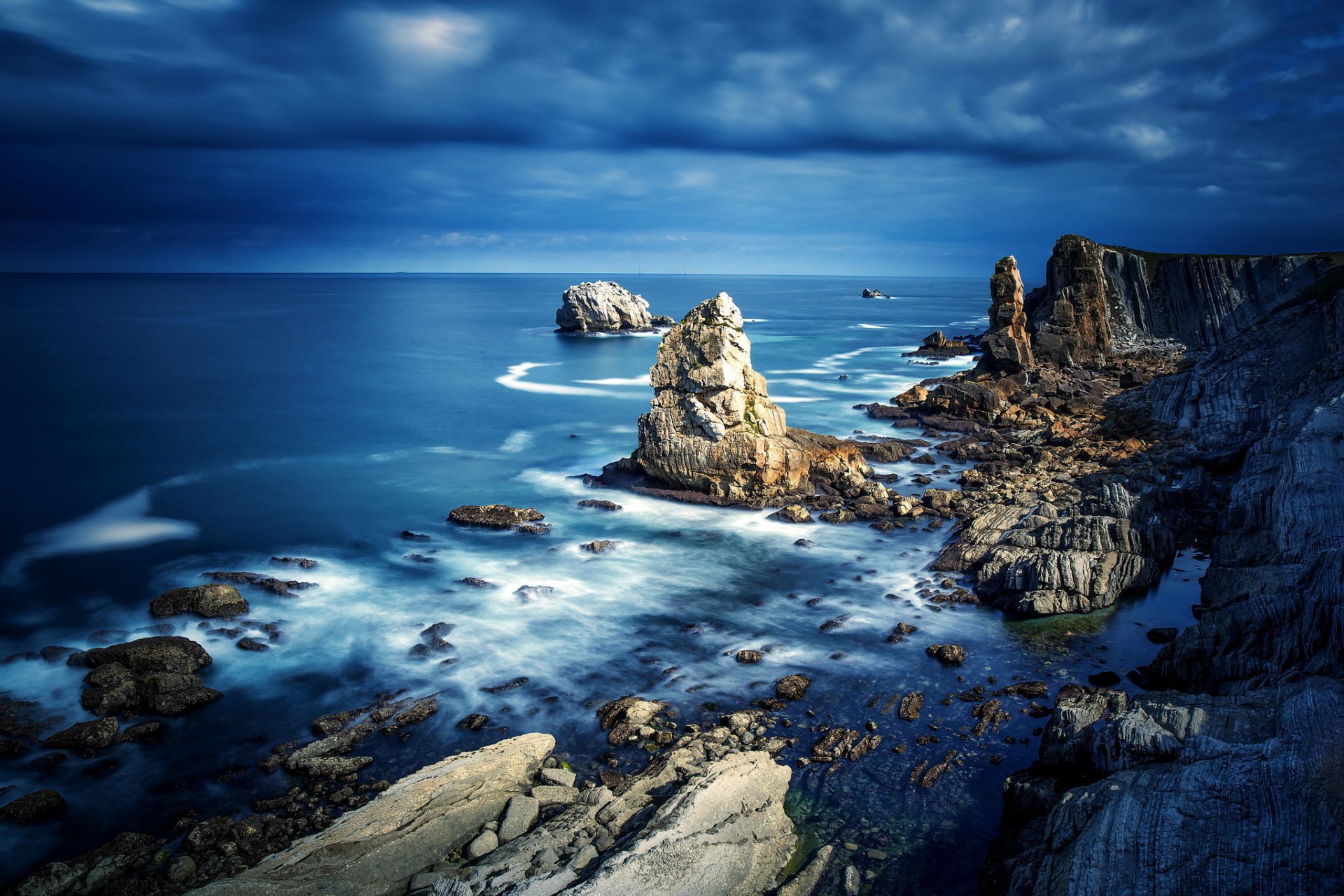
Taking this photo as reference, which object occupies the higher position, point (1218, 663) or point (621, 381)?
point (621, 381)

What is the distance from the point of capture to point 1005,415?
4231 cm

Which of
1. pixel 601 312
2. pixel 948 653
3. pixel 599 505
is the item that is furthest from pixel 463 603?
pixel 601 312

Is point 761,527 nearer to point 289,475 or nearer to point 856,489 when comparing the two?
point 856,489

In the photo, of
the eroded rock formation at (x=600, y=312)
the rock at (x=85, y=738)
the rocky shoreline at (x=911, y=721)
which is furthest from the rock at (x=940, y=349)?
the rock at (x=85, y=738)

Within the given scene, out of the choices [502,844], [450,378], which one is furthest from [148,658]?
[450,378]

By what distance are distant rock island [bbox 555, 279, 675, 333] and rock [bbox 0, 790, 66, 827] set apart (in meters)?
92.8

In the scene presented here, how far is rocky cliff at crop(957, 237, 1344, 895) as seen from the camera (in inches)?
352

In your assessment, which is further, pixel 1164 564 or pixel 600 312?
pixel 600 312

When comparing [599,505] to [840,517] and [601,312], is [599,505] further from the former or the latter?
[601,312]

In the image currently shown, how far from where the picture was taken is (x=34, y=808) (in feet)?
44.6

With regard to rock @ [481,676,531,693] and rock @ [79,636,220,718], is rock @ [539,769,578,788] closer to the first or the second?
rock @ [481,676,531,693]

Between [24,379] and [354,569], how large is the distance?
50.9 metres

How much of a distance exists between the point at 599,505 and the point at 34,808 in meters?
19.7

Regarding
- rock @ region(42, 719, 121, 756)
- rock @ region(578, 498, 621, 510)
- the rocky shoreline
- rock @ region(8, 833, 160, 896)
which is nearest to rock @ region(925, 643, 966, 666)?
the rocky shoreline
